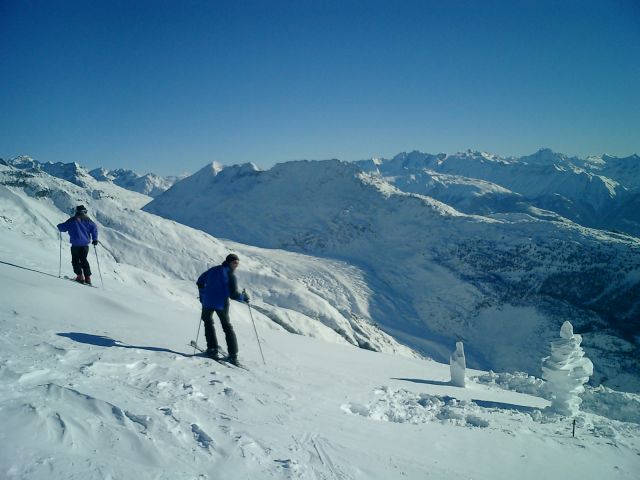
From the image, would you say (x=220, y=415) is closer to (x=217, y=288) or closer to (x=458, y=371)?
(x=217, y=288)

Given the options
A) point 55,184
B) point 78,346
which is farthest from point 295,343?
point 55,184

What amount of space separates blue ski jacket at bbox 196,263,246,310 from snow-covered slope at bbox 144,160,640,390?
52.4 metres

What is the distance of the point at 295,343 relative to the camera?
12.0 metres

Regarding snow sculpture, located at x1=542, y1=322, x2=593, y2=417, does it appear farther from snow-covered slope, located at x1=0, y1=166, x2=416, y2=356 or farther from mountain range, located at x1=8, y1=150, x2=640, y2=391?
mountain range, located at x1=8, y1=150, x2=640, y2=391

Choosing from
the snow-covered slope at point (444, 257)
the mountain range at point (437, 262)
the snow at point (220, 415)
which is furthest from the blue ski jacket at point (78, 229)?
the snow-covered slope at point (444, 257)

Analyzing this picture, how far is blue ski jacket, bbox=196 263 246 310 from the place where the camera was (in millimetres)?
7980

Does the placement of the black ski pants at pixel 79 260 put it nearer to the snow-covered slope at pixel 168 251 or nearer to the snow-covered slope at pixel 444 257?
the snow-covered slope at pixel 168 251

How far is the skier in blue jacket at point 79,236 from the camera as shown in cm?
1149

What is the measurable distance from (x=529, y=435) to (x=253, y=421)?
481 cm

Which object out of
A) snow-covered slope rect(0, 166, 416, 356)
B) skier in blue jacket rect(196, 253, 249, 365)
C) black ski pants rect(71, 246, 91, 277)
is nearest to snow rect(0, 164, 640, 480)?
skier in blue jacket rect(196, 253, 249, 365)

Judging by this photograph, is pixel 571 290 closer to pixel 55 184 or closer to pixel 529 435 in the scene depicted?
pixel 529 435

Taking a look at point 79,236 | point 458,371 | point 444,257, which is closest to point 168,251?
point 79,236

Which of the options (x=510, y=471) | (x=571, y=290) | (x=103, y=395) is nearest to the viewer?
(x=103, y=395)

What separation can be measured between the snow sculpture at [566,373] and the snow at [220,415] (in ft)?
1.44
